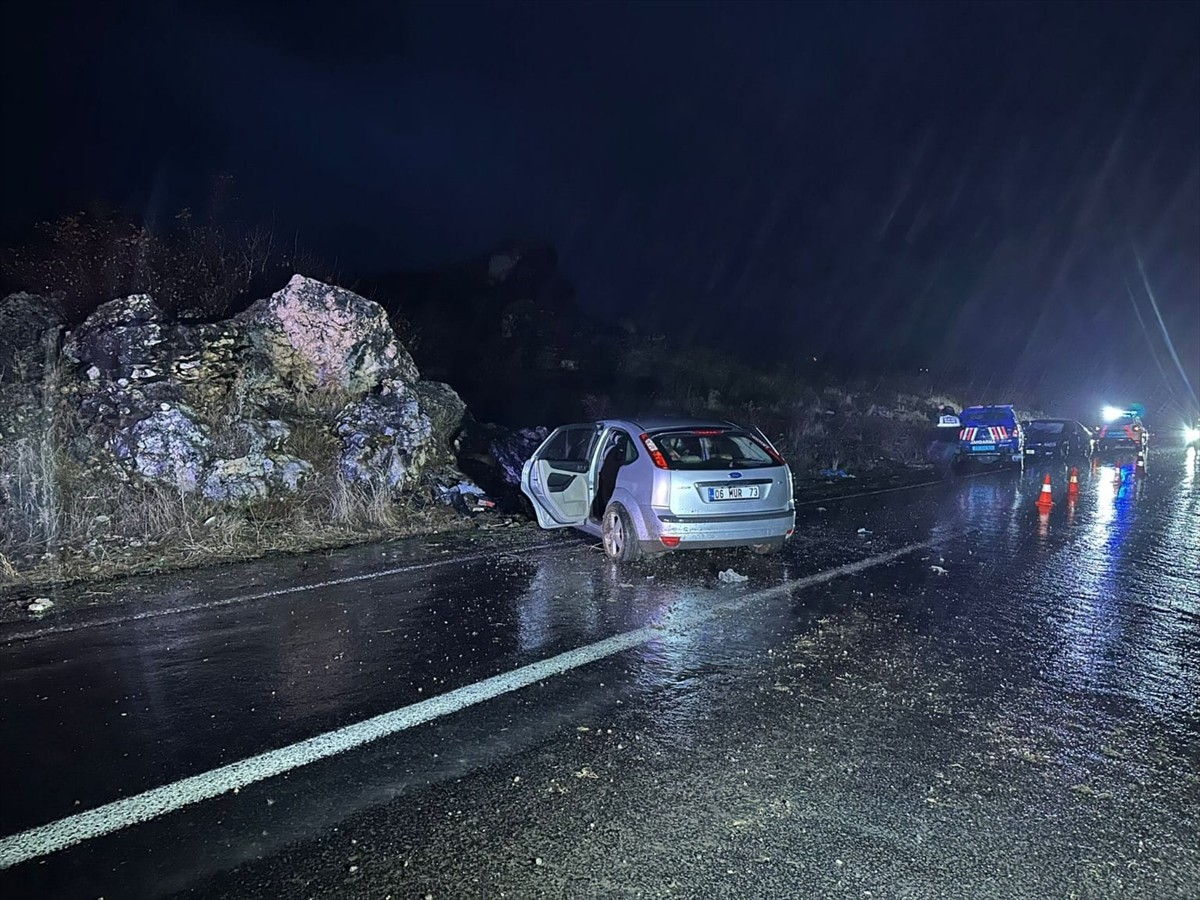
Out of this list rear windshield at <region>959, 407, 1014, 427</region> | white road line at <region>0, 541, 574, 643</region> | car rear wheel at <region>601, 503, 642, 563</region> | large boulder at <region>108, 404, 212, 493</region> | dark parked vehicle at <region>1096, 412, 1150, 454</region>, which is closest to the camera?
white road line at <region>0, 541, 574, 643</region>

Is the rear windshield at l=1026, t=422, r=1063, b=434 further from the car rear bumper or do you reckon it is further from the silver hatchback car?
the car rear bumper

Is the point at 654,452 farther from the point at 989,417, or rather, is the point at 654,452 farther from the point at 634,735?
the point at 989,417

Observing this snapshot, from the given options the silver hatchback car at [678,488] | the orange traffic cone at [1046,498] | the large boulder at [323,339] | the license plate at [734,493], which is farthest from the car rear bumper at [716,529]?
the large boulder at [323,339]

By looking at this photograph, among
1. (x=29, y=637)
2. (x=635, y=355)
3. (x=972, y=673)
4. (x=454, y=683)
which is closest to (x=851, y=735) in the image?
(x=972, y=673)

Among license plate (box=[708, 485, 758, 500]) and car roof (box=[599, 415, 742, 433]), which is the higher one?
car roof (box=[599, 415, 742, 433])

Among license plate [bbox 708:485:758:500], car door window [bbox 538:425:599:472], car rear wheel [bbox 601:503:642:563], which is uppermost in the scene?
car door window [bbox 538:425:599:472]

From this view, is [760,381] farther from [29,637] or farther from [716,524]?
[29,637]

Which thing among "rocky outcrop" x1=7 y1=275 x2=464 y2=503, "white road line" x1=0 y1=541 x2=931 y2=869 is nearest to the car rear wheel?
"white road line" x1=0 y1=541 x2=931 y2=869

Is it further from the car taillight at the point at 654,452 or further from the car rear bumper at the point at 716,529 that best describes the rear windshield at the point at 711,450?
the car rear bumper at the point at 716,529

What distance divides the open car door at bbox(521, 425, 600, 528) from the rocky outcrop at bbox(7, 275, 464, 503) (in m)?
2.88

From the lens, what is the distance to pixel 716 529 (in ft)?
26.4

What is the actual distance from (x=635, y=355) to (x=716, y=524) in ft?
76.8

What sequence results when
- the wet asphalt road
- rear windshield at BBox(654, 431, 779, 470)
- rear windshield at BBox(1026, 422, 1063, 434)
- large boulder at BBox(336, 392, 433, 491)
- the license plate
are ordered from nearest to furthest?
the wet asphalt road < the license plate < rear windshield at BBox(654, 431, 779, 470) < large boulder at BBox(336, 392, 433, 491) < rear windshield at BBox(1026, 422, 1063, 434)

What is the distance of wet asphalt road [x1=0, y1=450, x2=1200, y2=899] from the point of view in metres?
3.11
